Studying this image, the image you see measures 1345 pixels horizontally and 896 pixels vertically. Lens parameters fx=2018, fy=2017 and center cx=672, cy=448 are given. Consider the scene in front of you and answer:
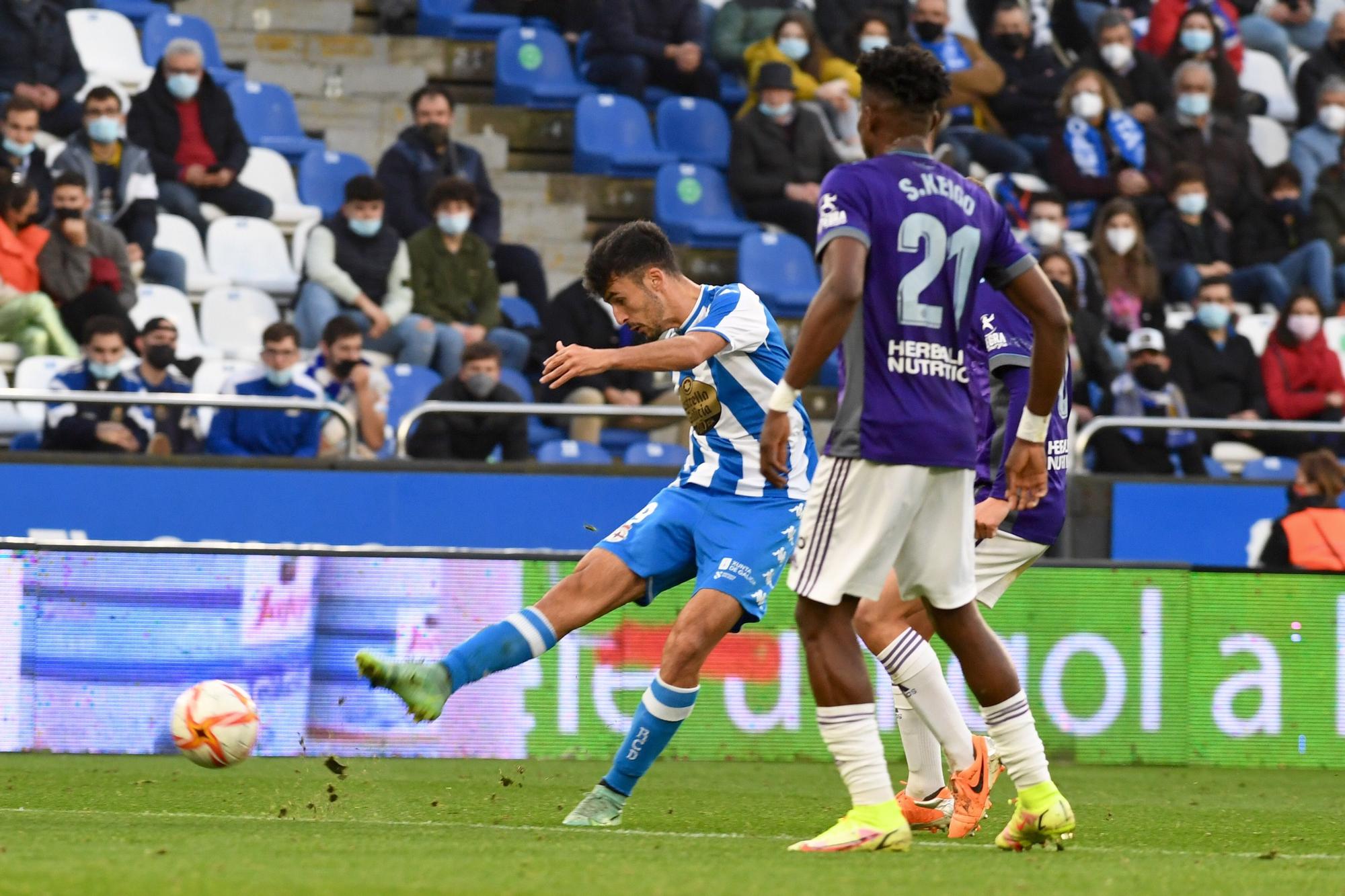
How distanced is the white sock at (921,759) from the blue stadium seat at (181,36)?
9.70 meters

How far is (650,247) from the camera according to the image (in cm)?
674

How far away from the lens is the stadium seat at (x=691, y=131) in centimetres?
1614

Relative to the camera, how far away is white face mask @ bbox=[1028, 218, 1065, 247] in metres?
15.2

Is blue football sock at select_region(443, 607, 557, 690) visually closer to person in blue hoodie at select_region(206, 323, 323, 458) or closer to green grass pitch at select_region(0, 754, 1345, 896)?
green grass pitch at select_region(0, 754, 1345, 896)

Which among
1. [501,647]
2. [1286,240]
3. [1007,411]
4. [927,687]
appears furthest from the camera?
[1286,240]

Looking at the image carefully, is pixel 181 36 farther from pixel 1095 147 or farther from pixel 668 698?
pixel 668 698

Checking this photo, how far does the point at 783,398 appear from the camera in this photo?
540 cm

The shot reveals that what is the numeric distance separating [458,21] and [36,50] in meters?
3.79

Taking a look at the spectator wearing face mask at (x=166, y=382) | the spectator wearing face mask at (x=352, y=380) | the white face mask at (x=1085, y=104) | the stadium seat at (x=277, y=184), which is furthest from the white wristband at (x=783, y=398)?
the white face mask at (x=1085, y=104)

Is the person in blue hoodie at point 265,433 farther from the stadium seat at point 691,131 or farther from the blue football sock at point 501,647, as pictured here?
the stadium seat at point 691,131

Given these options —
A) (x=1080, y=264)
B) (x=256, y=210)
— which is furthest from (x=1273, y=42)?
(x=256, y=210)

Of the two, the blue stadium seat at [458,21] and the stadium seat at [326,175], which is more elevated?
the blue stadium seat at [458,21]

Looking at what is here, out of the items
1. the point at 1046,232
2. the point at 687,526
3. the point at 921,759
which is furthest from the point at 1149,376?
the point at 687,526

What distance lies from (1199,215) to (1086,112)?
4.02 ft
